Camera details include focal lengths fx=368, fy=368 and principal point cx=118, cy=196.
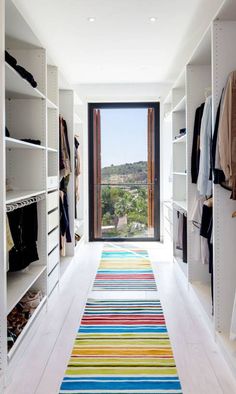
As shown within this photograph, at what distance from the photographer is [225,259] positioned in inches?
92.8

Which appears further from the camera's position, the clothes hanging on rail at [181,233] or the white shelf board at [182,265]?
the clothes hanging on rail at [181,233]

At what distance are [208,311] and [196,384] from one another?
0.76 meters

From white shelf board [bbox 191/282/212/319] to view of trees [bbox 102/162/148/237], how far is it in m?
2.98

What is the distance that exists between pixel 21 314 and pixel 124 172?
3.97 metres

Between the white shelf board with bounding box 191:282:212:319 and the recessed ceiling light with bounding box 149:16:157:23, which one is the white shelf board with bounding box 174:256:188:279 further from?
the recessed ceiling light with bounding box 149:16:157:23

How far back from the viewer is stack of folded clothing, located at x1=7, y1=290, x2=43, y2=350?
7.39ft

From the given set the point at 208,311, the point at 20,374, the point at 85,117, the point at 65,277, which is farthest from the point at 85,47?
the point at 20,374

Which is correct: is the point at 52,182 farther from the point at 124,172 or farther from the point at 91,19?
the point at 124,172

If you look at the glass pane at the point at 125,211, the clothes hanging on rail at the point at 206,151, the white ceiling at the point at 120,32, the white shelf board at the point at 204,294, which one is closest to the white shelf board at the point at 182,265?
the white shelf board at the point at 204,294

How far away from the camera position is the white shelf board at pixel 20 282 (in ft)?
7.39

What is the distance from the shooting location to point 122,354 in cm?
230

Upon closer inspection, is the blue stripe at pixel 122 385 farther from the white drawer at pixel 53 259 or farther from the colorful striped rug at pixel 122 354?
the white drawer at pixel 53 259

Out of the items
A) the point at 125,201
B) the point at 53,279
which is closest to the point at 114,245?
the point at 125,201

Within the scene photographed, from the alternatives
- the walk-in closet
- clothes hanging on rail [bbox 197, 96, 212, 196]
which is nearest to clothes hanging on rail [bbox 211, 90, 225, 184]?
the walk-in closet
